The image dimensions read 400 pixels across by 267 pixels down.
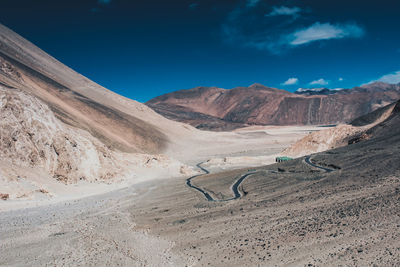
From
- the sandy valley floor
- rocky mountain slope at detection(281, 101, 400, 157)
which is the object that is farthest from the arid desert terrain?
rocky mountain slope at detection(281, 101, 400, 157)

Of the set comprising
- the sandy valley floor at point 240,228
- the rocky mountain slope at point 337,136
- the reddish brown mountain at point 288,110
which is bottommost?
the sandy valley floor at point 240,228

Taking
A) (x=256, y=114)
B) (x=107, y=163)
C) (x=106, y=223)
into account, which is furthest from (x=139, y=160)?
(x=256, y=114)

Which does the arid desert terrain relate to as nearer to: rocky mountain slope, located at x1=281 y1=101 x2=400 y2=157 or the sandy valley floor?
the sandy valley floor

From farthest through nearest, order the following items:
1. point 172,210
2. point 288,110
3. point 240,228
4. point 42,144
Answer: point 288,110
point 42,144
point 172,210
point 240,228

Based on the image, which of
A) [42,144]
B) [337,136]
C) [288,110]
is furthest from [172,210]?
[288,110]

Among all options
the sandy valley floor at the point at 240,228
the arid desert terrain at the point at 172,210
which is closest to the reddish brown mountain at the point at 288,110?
the arid desert terrain at the point at 172,210

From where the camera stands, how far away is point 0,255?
8.81 m

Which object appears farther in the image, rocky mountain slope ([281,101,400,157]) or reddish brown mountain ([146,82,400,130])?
reddish brown mountain ([146,82,400,130])

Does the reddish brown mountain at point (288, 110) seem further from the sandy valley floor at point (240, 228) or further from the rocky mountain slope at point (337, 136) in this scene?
the sandy valley floor at point (240, 228)

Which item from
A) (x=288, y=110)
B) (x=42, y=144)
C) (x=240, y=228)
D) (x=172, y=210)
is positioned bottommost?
(x=240, y=228)

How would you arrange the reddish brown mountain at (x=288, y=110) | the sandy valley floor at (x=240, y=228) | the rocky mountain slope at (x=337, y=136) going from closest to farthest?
1. the sandy valley floor at (x=240, y=228)
2. the rocky mountain slope at (x=337, y=136)
3. the reddish brown mountain at (x=288, y=110)

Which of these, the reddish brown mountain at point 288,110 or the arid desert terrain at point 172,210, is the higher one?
the reddish brown mountain at point 288,110

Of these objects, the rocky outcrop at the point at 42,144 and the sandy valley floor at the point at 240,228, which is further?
the rocky outcrop at the point at 42,144

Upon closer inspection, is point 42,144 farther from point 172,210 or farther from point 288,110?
point 288,110
